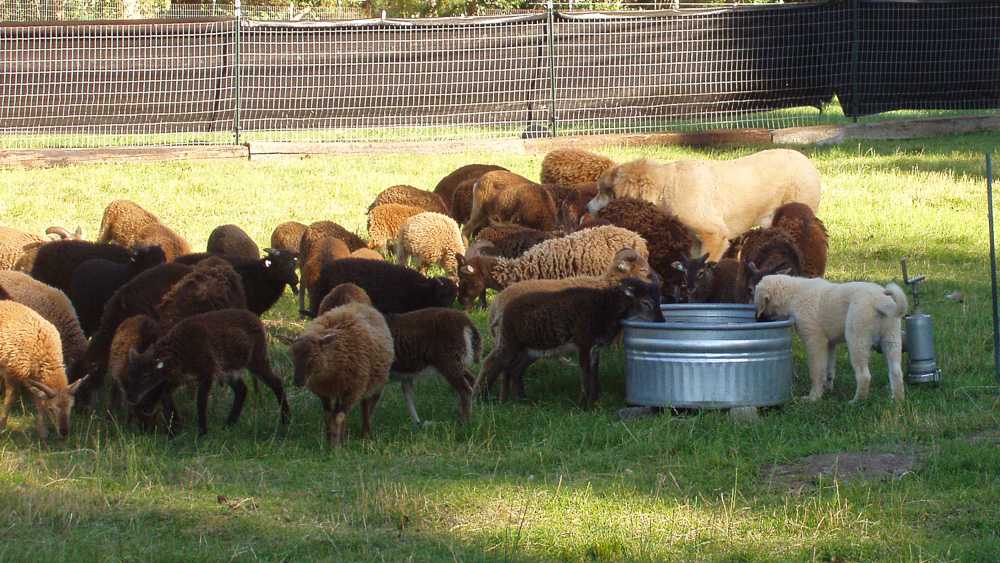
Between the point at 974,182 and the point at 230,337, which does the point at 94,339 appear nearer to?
the point at 230,337

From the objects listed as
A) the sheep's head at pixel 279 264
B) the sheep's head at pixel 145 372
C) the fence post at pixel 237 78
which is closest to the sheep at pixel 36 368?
the sheep's head at pixel 145 372

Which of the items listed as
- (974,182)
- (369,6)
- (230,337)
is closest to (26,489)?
(230,337)

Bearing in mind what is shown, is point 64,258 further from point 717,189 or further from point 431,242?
point 717,189

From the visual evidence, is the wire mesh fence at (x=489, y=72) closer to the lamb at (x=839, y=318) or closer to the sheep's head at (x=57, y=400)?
the lamb at (x=839, y=318)

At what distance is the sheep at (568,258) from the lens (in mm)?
10523

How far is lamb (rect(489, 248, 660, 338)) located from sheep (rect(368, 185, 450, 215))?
451cm

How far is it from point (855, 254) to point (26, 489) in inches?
377

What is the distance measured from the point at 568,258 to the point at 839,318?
268 centimetres

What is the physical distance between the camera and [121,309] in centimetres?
927

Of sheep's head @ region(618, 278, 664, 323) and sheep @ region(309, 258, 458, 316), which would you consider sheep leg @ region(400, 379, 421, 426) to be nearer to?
sheep @ region(309, 258, 458, 316)

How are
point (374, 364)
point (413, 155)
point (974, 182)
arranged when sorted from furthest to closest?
point (413, 155), point (974, 182), point (374, 364)

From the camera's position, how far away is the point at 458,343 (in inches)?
332

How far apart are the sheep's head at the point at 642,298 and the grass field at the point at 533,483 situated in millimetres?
707

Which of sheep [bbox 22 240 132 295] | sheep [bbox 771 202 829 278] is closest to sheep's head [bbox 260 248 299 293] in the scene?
sheep [bbox 22 240 132 295]
